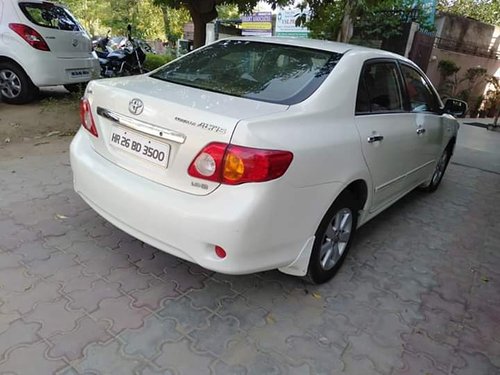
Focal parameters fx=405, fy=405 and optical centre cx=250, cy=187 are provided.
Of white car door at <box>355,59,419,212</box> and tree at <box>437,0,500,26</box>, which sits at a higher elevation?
tree at <box>437,0,500,26</box>

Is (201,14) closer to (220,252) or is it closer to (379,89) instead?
(379,89)

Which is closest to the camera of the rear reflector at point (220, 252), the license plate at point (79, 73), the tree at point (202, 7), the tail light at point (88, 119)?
the rear reflector at point (220, 252)

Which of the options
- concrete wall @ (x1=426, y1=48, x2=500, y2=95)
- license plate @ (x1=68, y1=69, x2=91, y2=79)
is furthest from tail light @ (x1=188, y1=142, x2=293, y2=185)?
concrete wall @ (x1=426, y1=48, x2=500, y2=95)

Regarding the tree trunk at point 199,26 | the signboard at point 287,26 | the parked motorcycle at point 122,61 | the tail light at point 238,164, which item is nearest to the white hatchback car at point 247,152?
the tail light at point 238,164

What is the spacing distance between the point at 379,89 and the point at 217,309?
1964mm

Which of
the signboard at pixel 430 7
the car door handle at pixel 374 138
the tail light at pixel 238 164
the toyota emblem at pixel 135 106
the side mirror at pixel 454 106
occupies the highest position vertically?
the signboard at pixel 430 7

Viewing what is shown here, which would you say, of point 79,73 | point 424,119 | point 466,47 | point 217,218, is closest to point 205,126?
point 217,218

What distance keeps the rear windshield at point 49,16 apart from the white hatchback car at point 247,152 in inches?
163

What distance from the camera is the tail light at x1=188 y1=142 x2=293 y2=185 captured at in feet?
6.40

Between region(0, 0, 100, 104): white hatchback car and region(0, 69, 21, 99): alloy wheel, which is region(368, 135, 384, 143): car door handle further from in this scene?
region(0, 69, 21, 99): alloy wheel

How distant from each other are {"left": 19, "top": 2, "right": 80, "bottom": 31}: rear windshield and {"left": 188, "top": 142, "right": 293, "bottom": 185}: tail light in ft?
17.6

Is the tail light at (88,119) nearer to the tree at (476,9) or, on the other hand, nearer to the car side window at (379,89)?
the car side window at (379,89)

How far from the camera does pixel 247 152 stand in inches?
76.7

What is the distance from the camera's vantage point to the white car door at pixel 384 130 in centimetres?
275
